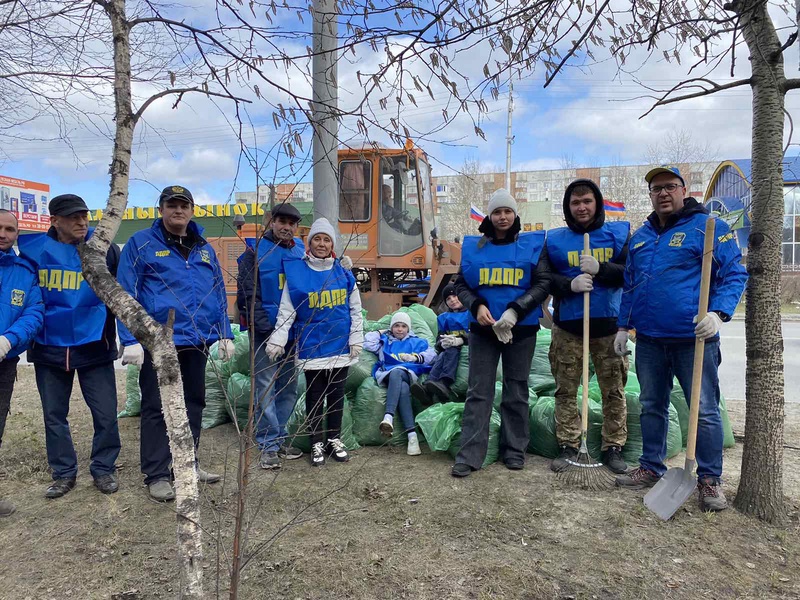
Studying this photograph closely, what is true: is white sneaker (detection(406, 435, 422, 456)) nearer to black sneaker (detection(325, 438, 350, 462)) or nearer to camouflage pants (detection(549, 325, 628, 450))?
black sneaker (detection(325, 438, 350, 462))

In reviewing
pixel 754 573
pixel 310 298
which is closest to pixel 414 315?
pixel 310 298

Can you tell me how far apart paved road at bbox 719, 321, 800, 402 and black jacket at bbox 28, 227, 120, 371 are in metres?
5.89

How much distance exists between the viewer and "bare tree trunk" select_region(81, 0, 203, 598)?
162 cm

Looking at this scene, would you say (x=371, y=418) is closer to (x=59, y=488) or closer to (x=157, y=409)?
(x=157, y=409)

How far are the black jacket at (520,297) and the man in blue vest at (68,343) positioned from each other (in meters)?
2.14

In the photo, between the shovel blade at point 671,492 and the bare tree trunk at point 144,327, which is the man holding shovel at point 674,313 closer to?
the shovel blade at point 671,492

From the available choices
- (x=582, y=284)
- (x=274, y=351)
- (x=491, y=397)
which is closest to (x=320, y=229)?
(x=274, y=351)

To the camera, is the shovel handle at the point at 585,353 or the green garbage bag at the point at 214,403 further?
the green garbage bag at the point at 214,403

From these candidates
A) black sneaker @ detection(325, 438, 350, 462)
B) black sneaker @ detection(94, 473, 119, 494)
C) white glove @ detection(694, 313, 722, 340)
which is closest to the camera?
white glove @ detection(694, 313, 722, 340)

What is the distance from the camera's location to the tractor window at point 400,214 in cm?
790

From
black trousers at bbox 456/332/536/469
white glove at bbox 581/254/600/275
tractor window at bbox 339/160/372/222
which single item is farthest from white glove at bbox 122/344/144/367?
tractor window at bbox 339/160/372/222

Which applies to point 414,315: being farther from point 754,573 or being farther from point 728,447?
point 754,573

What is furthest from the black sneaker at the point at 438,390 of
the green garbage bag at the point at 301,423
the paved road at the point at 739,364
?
the paved road at the point at 739,364

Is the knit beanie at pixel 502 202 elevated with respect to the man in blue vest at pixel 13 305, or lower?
elevated
